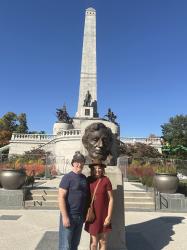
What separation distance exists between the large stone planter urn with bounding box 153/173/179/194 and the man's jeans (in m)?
7.55

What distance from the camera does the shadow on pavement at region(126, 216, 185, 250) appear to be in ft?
22.0

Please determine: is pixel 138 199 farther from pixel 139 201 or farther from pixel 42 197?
pixel 42 197

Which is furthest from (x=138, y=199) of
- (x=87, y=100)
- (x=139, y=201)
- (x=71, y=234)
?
(x=87, y=100)

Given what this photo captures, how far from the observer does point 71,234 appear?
4652 mm

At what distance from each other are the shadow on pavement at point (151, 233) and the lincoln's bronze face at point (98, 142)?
1995 mm

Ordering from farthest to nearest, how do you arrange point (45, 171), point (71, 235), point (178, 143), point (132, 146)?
1. point (178, 143)
2. point (132, 146)
3. point (45, 171)
4. point (71, 235)

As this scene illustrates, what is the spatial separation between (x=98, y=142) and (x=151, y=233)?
3.05 m

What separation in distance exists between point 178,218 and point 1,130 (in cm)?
6096

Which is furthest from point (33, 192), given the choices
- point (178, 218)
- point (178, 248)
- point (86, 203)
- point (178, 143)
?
point (178, 143)

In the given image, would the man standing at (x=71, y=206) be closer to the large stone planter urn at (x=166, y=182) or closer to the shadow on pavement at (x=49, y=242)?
the shadow on pavement at (x=49, y=242)

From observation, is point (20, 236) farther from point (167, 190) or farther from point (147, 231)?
point (167, 190)

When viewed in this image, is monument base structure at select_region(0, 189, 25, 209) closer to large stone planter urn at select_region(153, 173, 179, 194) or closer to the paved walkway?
the paved walkway

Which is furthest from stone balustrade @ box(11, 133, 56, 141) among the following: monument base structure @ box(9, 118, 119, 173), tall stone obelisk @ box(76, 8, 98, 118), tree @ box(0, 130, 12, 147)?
tree @ box(0, 130, 12, 147)

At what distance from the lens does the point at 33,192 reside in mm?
12727
